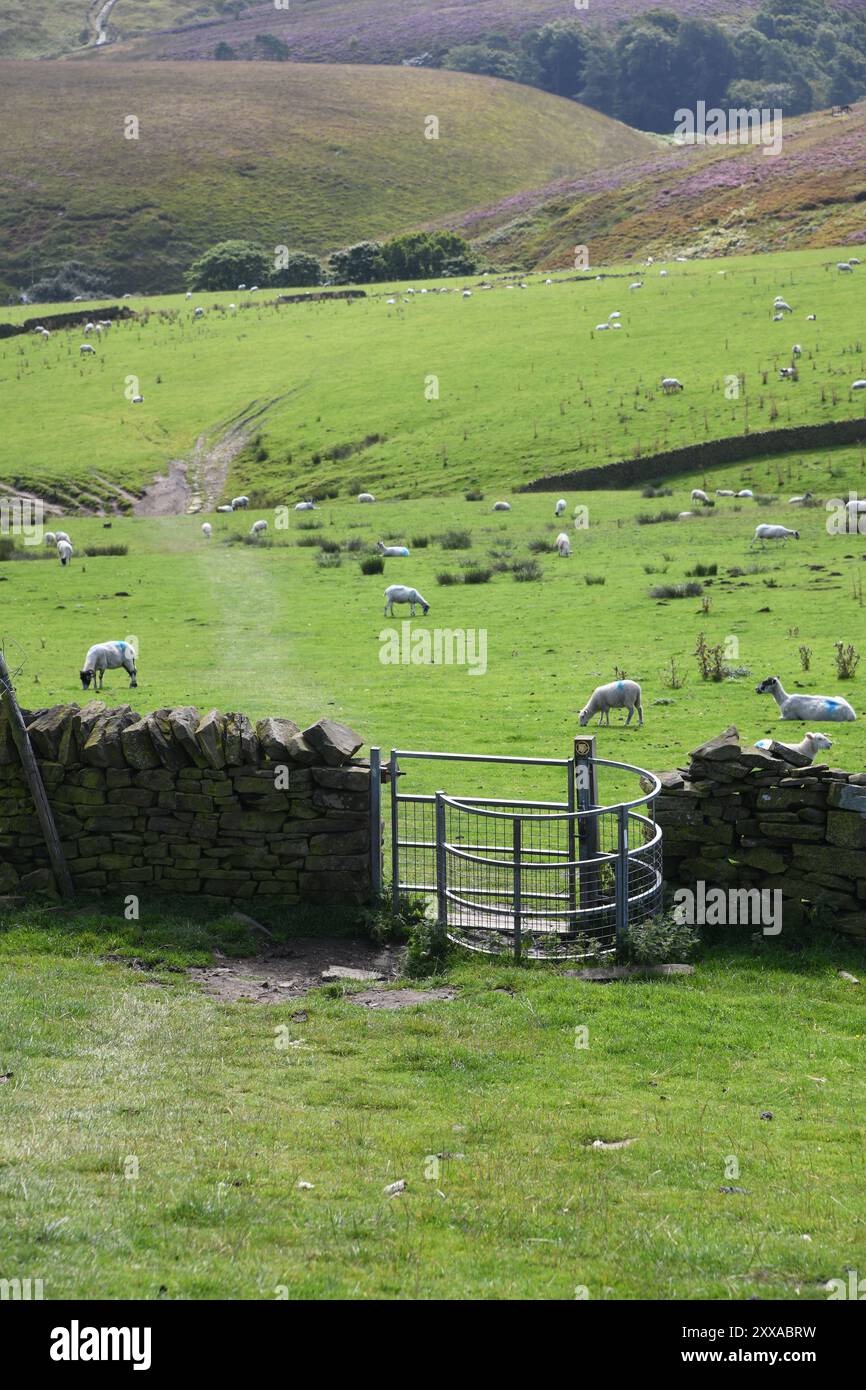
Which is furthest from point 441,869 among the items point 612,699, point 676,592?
point 676,592

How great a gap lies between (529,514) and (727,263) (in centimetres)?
4631

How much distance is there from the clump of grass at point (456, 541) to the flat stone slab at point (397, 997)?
29.6 m

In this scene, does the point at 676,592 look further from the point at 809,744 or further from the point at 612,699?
the point at 809,744

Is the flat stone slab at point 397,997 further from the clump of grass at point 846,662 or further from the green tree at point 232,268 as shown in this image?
the green tree at point 232,268

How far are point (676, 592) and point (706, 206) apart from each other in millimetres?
81187

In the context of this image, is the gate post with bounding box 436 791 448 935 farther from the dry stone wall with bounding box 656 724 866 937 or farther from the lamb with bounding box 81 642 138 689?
the lamb with bounding box 81 642 138 689

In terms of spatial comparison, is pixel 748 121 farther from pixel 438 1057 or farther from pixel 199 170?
pixel 438 1057

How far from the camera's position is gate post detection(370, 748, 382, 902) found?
49.9ft

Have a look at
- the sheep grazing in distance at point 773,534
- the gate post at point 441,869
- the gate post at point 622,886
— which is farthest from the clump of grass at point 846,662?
the sheep grazing in distance at point 773,534

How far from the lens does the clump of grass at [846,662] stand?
2416cm

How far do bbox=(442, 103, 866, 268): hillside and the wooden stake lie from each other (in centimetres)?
8391

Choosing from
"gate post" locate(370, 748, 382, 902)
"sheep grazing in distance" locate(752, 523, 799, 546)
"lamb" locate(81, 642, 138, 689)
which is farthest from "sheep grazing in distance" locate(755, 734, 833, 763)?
"sheep grazing in distance" locate(752, 523, 799, 546)

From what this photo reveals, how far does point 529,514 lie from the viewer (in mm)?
48156

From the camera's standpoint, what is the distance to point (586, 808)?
15.2 meters
